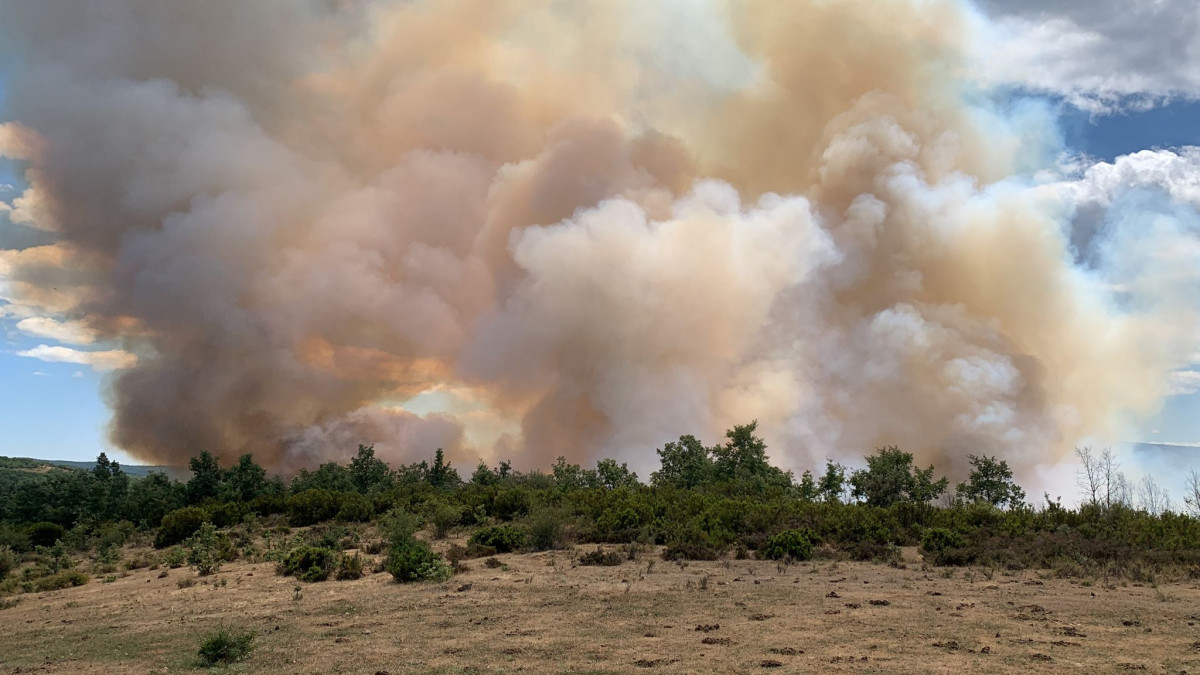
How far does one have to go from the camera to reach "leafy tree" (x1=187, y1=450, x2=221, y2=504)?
168 feet

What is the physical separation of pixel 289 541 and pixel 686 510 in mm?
16905

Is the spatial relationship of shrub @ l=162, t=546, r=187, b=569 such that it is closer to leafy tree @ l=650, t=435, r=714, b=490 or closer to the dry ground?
the dry ground

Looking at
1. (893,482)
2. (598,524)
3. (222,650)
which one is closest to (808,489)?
(893,482)

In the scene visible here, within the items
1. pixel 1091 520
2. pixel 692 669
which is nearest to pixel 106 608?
pixel 692 669

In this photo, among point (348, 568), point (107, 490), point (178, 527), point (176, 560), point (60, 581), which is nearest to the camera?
point (348, 568)

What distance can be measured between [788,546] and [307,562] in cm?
1578

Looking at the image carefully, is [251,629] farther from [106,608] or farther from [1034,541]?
[1034,541]

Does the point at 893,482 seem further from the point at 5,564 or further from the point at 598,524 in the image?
the point at 5,564

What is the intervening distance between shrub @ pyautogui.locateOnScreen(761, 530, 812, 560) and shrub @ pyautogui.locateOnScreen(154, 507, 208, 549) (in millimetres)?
27337

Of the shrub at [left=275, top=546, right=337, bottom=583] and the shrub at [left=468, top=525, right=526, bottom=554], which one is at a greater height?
the shrub at [left=468, top=525, right=526, bottom=554]

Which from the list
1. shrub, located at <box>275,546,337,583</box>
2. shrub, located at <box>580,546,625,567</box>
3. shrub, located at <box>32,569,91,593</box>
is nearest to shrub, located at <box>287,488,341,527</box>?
shrub, located at <box>32,569,91,593</box>

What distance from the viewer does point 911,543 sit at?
1054 inches

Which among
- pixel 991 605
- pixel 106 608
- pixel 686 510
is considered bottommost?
pixel 106 608

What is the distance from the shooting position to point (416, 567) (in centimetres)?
2209
